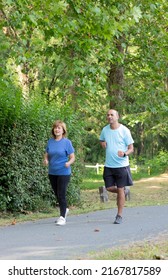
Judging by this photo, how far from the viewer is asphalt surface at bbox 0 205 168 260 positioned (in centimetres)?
919

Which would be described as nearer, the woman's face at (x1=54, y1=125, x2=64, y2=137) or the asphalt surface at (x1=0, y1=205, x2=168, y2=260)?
the asphalt surface at (x1=0, y1=205, x2=168, y2=260)

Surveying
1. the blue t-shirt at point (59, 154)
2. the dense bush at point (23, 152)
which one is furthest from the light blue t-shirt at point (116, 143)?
the dense bush at point (23, 152)

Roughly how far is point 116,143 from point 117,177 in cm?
67

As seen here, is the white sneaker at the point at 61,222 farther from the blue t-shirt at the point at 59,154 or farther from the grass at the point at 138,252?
the grass at the point at 138,252

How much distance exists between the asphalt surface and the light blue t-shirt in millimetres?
1185

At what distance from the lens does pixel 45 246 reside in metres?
9.81

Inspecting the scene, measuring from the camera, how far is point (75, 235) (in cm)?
1110

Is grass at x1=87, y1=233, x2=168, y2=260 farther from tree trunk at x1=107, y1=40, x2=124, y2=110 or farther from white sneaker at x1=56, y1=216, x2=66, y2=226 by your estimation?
tree trunk at x1=107, y1=40, x2=124, y2=110

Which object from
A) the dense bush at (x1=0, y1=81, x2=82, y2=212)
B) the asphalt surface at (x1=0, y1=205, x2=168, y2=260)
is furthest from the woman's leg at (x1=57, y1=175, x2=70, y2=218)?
the dense bush at (x1=0, y1=81, x2=82, y2=212)

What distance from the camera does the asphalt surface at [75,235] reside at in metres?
9.19

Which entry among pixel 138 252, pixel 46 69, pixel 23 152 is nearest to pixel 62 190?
pixel 23 152

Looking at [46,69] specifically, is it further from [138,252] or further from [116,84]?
[138,252]

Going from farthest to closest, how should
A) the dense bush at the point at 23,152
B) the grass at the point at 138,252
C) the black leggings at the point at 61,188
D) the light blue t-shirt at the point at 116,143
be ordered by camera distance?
the dense bush at the point at 23,152
the black leggings at the point at 61,188
the light blue t-shirt at the point at 116,143
the grass at the point at 138,252

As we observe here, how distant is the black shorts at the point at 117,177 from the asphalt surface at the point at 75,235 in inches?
30.7
